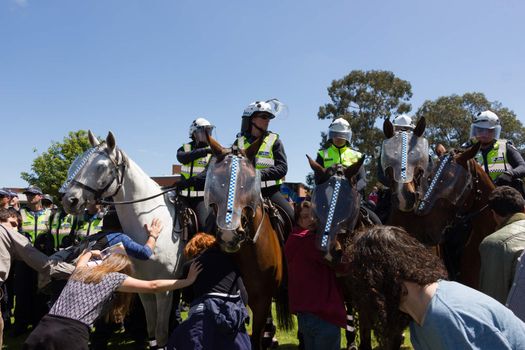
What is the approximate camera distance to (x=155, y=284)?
3775mm

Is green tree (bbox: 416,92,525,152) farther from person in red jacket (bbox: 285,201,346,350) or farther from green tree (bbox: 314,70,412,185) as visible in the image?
person in red jacket (bbox: 285,201,346,350)

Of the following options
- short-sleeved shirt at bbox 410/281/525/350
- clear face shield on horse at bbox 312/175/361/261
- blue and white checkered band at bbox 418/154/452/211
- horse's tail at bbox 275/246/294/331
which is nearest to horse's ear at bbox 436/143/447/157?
blue and white checkered band at bbox 418/154/452/211

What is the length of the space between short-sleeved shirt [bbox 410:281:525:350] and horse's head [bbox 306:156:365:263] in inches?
100

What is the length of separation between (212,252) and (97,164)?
238 cm

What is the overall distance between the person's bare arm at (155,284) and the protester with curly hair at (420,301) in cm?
206

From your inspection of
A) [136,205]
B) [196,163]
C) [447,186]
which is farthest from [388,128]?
[136,205]

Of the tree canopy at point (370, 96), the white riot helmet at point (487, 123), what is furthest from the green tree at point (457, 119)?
the white riot helmet at point (487, 123)

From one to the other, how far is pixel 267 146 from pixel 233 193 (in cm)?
178

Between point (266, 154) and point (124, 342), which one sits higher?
point (266, 154)

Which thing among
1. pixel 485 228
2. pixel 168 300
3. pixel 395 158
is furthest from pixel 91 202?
pixel 485 228

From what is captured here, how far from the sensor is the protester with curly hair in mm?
1697

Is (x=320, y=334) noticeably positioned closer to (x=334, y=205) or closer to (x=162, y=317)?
(x=334, y=205)

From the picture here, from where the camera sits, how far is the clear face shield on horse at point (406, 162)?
5191 millimetres

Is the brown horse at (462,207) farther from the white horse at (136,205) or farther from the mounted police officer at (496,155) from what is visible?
the white horse at (136,205)
